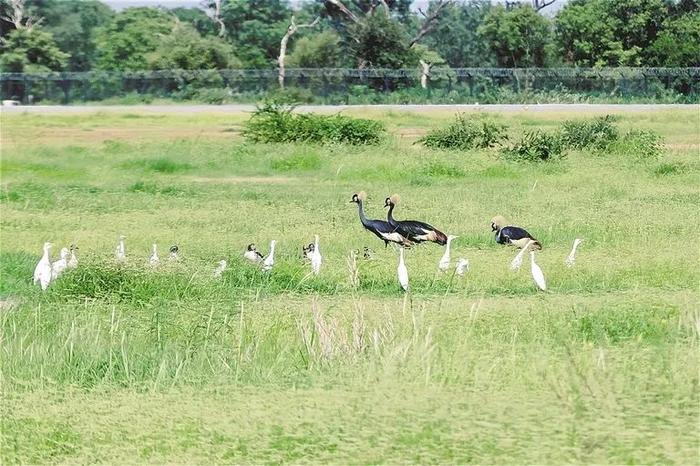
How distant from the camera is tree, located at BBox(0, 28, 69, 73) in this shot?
23.2m

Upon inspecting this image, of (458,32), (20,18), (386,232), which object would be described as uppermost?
(20,18)

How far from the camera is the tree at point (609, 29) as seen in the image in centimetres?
2286

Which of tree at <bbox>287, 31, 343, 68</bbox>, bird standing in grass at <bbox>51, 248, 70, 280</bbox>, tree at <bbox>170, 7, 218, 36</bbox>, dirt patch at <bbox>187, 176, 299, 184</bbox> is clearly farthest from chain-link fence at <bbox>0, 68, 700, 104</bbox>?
bird standing in grass at <bbox>51, 248, 70, 280</bbox>

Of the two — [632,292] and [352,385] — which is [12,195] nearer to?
[632,292]

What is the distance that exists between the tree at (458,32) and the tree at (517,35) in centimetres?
467

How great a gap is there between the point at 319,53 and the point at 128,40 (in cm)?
443

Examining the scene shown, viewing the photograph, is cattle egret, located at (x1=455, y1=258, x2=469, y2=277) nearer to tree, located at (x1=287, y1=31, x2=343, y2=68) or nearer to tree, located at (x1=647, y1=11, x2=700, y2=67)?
tree, located at (x1=647, y1=11, x2=700, y2=67)

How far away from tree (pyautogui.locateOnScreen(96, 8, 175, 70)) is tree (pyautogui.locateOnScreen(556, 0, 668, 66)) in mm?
8762

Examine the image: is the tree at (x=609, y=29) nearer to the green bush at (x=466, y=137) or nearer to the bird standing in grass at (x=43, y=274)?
the green bush at (x=466, y=137)

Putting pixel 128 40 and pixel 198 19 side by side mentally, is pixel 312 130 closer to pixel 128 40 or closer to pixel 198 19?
pixel 128 40

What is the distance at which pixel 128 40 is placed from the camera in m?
26.6

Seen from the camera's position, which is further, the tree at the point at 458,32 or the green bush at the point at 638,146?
the tree at the point at 458,32

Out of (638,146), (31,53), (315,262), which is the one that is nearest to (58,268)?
(315,262)

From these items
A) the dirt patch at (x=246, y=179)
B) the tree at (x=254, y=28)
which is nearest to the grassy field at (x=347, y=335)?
the dirt patch at (x=246, y=179)
